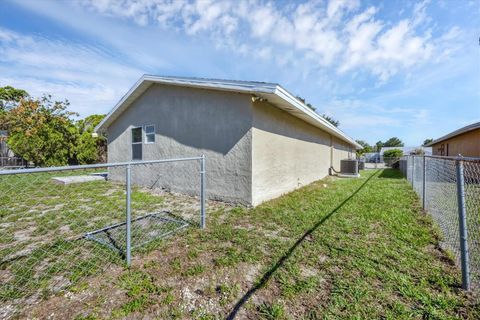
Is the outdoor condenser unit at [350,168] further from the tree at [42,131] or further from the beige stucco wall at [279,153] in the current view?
the tree at [42,131]

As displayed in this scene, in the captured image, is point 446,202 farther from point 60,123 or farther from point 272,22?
point 60,123

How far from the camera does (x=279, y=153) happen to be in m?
6.73

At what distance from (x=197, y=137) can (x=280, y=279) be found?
4.71 metres

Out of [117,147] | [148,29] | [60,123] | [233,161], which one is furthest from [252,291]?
[60,123]

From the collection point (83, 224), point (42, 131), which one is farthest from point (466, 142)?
point (42, 131)

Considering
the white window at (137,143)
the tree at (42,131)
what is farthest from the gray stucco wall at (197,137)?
the tree at (42,131)

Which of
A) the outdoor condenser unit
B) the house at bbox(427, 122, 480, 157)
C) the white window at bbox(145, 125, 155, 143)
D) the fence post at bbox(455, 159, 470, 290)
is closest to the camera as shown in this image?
the fence post at bbox(455, 159, 470, 290)

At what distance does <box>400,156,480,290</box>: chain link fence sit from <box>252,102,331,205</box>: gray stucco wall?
11.6ft

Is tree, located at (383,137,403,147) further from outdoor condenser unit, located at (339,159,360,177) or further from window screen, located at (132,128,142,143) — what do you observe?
window screen, located at (132,128,142,143)

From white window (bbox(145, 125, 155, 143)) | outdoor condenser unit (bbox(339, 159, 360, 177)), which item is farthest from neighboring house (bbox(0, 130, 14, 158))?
outdoor condenser unit (bbox(339, 159, 360, 177))

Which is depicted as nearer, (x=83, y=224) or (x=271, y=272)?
(x=271, y=272)

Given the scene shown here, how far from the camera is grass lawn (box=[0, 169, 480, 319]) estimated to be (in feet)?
6.55

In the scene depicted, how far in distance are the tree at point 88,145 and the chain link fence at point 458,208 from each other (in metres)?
18.2

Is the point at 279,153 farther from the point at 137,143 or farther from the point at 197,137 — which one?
the point at 137,143
